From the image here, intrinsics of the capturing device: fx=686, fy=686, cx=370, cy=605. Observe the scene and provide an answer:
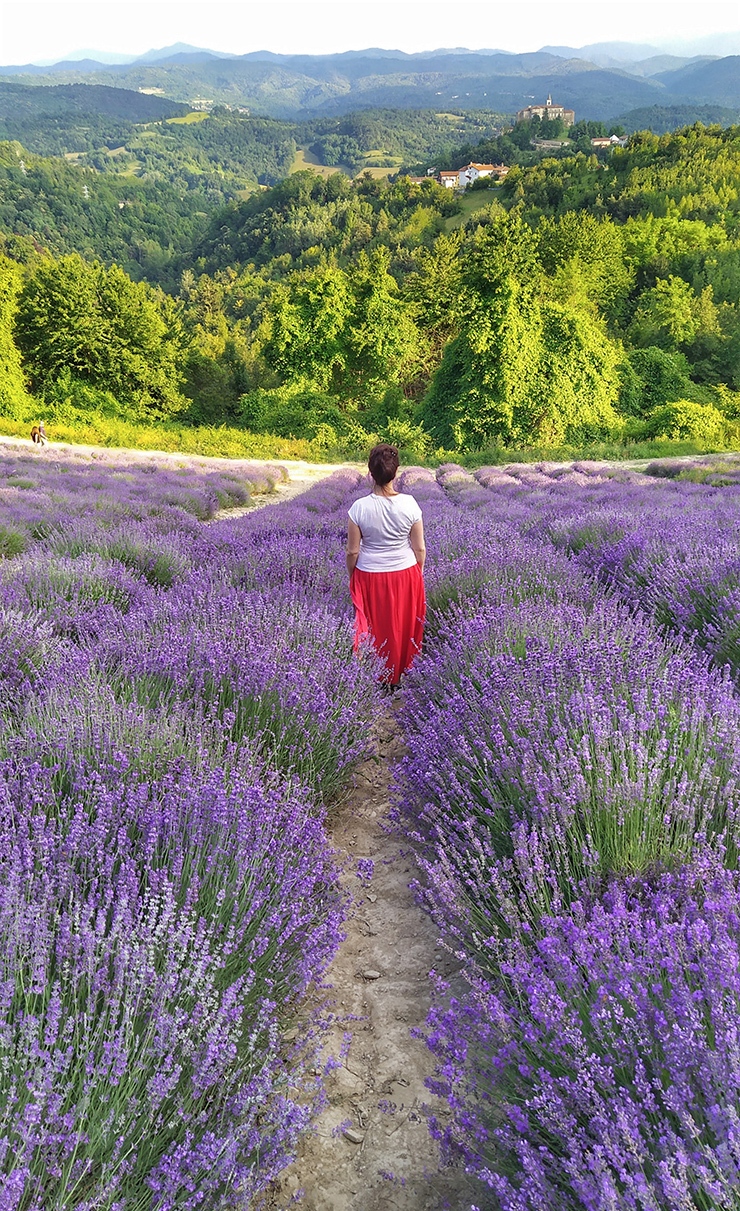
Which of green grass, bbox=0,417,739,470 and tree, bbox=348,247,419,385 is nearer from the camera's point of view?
green grass, bbox=0,417,739,470

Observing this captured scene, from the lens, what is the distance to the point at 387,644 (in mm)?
3775

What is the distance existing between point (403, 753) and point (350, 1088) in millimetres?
1752

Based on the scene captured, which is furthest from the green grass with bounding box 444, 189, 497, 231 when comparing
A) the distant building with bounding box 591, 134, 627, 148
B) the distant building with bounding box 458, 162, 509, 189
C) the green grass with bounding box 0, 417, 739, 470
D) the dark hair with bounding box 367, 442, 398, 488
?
the dark hair with bounding box 367, 442, 398, 488

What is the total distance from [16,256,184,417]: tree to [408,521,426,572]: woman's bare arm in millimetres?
31444

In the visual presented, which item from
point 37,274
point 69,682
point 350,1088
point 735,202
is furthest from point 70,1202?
point 735,202

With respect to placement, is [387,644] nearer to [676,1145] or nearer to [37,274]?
[676,1145]

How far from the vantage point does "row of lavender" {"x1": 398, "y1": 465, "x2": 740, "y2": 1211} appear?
0.97 metres

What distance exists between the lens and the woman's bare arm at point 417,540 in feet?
12.1

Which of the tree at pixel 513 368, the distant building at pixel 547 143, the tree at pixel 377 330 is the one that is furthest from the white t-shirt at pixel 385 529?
the distant building at pixel 547 143

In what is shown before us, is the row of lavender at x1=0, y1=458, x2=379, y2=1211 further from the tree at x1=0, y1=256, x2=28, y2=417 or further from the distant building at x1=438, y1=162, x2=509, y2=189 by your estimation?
the distant building at x1=438, y1=162, x2=509, y2=189

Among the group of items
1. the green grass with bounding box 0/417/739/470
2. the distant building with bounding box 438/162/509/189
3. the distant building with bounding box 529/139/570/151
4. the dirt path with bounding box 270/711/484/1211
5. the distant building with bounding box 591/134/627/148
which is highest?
the distant building with bounding box 529/139/570/151

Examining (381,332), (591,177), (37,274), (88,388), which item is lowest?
(88,388)

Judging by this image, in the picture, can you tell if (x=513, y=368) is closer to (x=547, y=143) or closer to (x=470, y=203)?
(x=470, y=203)

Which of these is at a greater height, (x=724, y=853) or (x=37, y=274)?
(x=37, y=274)
